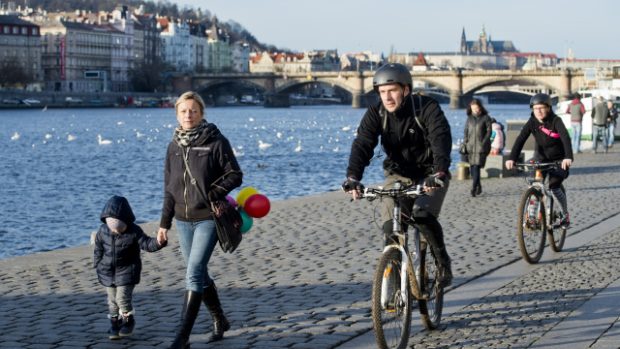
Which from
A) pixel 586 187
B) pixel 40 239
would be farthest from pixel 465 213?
pixel 40 239

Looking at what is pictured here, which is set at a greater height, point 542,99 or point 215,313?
point 542,99

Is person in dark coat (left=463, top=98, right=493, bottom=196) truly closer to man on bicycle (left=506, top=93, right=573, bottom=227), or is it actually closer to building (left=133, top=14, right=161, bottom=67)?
man on bicycle (left=506, top=93, right=573, bottom=227)

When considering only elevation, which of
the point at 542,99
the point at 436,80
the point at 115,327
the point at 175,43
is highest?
the point at 175,43

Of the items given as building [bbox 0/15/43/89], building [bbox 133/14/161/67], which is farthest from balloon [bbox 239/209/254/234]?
building [bbox 133/14/161/67]

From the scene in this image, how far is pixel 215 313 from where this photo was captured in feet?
22.8

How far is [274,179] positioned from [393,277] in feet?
90.6

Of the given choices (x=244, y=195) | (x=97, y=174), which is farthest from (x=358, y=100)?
(x=244, y=195)

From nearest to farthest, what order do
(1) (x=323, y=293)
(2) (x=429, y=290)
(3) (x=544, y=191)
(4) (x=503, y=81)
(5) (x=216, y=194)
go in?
(5) (x=216, y=194) < (2) (x=429, y=290) < (1) (x=323, y=293) < (3) (x=544, y=191) < (4) (x=503, y=81)

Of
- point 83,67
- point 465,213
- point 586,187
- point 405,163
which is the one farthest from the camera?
point 83,67

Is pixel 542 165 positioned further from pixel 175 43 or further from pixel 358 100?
pixel 175 43

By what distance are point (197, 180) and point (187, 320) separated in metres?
0.73

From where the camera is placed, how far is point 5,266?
9.91 metres

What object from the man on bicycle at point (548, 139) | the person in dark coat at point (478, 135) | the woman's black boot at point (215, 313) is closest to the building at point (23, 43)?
the person in dark coat at point (478, 135)

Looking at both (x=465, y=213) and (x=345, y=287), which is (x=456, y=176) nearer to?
(x=465, y=213)
